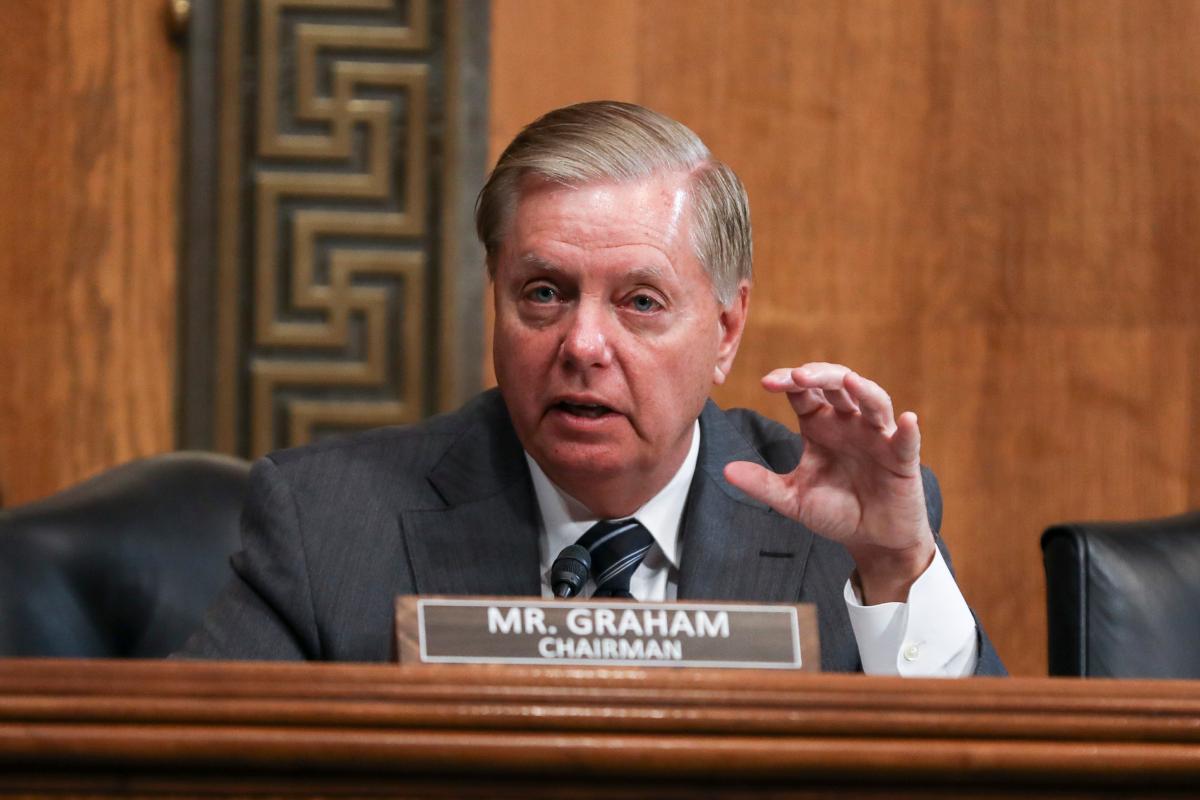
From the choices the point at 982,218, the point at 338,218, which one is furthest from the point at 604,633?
the point at 982,218

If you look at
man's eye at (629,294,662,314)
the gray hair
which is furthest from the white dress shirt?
the gray hair

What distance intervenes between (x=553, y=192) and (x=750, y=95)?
4.15 ft

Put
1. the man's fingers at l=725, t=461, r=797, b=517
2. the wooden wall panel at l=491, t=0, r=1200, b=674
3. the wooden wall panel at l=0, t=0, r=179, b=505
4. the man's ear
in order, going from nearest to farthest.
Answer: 1. the man's fingers at l=725, t=461, r=797, b=517
2. the man's ear
3. the wooden wall panel at l=0, t=0, r=179, b=505
4. the wooden wall panel at l=491, t=0, r=1200, b=674

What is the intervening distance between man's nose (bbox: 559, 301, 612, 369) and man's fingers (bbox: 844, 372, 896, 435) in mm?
316

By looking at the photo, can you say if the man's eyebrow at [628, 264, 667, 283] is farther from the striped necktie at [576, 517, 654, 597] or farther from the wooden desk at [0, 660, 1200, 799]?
the wooden desk at [0, 660, 1200, 799]

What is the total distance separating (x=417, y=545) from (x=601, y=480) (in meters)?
0.23

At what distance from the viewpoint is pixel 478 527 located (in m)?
1.77

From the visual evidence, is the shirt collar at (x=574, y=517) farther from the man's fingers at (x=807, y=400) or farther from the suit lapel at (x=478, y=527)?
the man's fingers at (x=807, y=400)

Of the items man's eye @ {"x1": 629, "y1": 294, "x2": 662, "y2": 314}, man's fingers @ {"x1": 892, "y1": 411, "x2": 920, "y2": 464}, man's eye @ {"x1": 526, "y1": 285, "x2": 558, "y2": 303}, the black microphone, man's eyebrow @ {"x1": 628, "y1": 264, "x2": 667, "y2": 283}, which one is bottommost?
the black microphone

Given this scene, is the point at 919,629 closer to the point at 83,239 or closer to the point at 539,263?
the point at 539,263

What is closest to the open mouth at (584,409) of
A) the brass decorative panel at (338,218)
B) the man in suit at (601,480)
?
the man in suit at (601,480)

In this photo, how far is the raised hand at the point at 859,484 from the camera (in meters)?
1.52

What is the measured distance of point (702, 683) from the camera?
94cm

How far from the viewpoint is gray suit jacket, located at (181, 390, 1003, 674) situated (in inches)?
66.1
